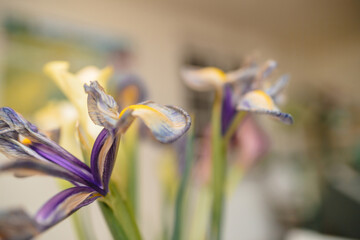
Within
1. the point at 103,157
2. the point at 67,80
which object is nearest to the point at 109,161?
the point at 103,157

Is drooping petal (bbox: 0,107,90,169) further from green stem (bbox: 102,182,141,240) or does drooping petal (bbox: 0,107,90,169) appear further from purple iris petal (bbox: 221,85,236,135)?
purple iris petal (bbox: 221,85,236,135)

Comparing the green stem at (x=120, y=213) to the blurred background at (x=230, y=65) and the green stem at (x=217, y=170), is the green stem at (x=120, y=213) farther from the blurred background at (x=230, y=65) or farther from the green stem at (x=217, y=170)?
the blurred background at (x=230, y=65)

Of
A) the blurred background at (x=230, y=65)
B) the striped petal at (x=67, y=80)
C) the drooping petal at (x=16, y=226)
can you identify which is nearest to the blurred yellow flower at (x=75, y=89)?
the striped petal at (x=67, y=80)

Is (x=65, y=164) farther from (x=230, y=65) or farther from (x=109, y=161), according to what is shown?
(x=230, y=65)

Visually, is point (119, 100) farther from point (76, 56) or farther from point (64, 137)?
point (76, 56)

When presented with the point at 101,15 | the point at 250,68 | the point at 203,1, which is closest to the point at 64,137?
the point at 250,68
